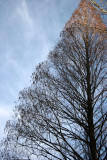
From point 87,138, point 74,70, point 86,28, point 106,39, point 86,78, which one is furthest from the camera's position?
point 86,28

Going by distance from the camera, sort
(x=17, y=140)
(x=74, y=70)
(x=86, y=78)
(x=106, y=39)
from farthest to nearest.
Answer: (x=106, y=39) < (x=74, y=70) < (x=86, y=78) < (x=17, y=140)

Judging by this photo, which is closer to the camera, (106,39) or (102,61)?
(102,61)

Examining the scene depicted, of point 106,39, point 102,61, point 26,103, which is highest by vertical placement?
point 106,39

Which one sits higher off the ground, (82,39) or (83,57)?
(82,39)

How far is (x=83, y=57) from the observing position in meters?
5.53

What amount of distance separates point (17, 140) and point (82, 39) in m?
4.33

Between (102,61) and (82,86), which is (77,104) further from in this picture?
(102,61)

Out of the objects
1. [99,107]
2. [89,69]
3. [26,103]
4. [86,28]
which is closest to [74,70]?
[89,69]

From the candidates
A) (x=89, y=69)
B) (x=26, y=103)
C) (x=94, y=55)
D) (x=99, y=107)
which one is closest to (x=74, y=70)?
(x=89, y=69)

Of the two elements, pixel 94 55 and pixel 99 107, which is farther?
pixel 94 55

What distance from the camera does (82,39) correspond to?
20.9 feet

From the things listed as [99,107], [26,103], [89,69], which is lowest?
[99,107]

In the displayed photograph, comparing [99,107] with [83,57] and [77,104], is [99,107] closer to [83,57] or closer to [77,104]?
[77,104]

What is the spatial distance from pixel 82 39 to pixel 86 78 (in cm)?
213
